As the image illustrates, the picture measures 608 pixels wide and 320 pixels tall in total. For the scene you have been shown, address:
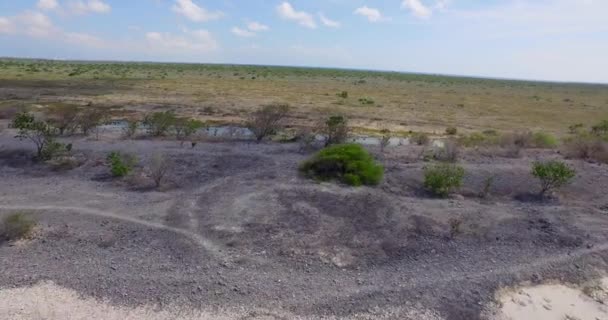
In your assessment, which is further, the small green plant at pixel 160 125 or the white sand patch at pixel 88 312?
the small green plant at pixel 160 125

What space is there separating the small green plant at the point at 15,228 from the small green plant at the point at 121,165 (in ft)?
15.3

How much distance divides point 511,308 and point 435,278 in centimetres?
157

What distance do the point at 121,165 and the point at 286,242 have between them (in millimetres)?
7438

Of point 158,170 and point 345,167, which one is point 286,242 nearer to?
point 345,167

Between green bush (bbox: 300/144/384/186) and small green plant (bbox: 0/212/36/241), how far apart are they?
8.39 m

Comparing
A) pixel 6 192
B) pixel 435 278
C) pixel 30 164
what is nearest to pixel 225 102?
pixel 30 164

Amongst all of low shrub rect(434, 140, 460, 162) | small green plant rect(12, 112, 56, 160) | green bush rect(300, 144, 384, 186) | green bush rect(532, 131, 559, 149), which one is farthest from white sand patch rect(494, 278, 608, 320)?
small green plant rect(12, 112, 56, 160)

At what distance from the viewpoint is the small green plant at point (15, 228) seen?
10805 mm

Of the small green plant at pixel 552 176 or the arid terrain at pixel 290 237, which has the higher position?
the small green plant at pixel 552 176

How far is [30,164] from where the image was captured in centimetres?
1703

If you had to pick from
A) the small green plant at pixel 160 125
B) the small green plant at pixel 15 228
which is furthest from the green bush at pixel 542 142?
the small green plant at pixel 15 228

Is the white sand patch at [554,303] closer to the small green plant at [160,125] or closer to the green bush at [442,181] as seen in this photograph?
the green bush at [442,181]

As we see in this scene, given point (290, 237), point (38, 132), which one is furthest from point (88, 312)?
point (38, 132)

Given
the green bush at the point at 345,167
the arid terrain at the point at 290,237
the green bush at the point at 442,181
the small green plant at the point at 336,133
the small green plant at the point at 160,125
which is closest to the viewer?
the arid terrain at the point at 290,237
